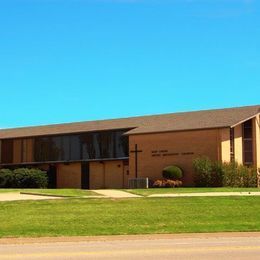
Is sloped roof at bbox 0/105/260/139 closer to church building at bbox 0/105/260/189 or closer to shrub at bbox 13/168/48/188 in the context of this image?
church building at bbox 0/105/260/189

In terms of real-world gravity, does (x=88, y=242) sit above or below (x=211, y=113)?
below

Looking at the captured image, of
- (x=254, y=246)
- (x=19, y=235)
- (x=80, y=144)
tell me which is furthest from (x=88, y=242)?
(x=80, y=144)

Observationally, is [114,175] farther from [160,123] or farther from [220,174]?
[220,174]

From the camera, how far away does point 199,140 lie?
44594 mm

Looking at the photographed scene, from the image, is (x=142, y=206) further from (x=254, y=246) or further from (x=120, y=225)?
(x=254, y=246)

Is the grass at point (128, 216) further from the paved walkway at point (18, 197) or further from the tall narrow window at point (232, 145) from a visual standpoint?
the tall narrow window at point (232, 145)

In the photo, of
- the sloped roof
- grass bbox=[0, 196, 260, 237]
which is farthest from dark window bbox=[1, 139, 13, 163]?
grass bbox=[0, 196, 260, 237]

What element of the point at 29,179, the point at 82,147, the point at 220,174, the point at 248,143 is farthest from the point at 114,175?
the point at 220,174

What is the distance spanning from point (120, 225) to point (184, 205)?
5.53m

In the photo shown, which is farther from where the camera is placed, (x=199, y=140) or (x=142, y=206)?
(x=199, y=140)

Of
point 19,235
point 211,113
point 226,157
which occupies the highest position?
point 211,113

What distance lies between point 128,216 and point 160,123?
28388 mm

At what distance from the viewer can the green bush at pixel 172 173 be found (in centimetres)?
4341

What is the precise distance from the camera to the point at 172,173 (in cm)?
4341
